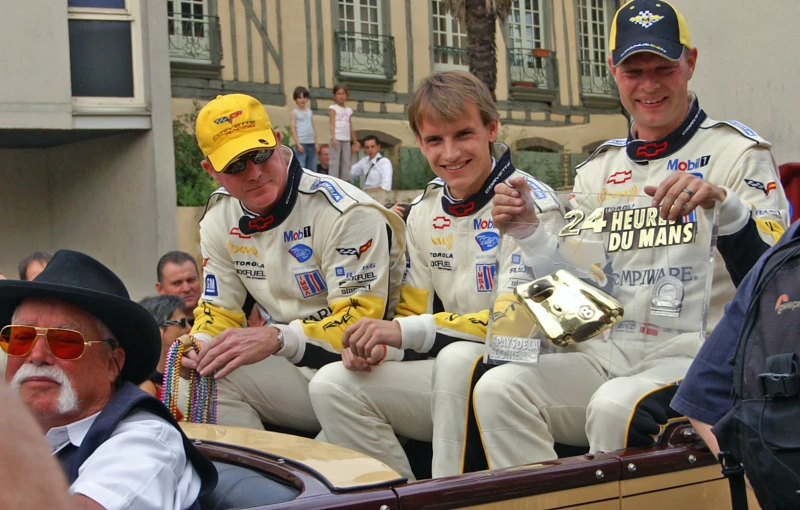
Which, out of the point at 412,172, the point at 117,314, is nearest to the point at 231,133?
the point at 117,314

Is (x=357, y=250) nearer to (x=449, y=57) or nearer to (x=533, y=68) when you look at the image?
(x=449, y=57)

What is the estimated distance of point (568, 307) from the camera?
2.85 meters

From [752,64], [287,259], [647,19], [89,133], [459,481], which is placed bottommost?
[459,481]

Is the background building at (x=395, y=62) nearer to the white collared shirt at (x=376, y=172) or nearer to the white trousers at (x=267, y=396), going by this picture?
the white collared shirt at (x=376, y=172)

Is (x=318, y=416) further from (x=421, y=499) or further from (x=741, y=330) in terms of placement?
(x=741, y=330)

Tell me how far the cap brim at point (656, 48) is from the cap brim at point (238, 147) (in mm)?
1336

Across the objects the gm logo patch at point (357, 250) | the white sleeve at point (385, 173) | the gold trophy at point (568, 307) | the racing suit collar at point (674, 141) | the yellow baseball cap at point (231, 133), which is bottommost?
the gold trophy at point (568, 307)

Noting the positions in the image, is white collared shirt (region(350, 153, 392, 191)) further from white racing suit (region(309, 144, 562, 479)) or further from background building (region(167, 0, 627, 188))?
white racing suit (region(309, 144, 562, 479))

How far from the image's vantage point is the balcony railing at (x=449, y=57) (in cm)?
1970

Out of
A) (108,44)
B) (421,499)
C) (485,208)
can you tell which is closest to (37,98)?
(108,44)

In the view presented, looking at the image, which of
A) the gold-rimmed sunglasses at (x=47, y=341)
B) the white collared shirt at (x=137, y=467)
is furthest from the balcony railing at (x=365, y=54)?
the white collared shirt at (x=137, y=467)

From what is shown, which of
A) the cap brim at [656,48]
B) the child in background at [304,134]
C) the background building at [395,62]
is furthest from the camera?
the background building at [395,62]

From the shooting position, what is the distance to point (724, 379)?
218cm

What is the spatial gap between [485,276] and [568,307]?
590 millimetres
